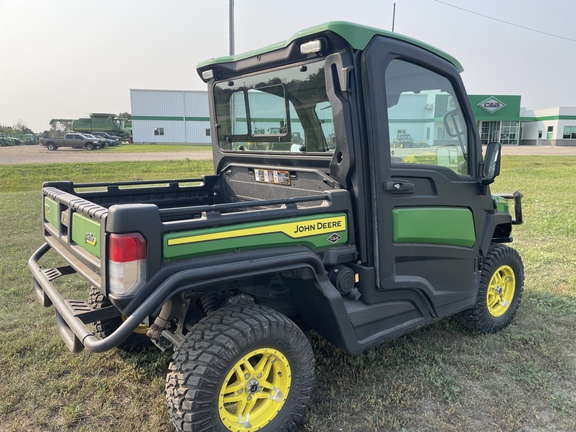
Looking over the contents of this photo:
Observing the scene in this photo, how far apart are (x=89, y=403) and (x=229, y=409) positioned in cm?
102

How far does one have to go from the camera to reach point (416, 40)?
9.90 ft

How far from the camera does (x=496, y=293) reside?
4008 millimetres

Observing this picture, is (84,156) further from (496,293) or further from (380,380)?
(380,380)

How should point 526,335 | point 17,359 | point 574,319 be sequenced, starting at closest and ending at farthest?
point 17,359, point 526,335, point 574,319

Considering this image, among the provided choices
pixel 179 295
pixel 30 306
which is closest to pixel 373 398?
pixel 179 295

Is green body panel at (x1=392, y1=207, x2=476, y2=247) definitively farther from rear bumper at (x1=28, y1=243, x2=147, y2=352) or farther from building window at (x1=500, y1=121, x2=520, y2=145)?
building window at (x1=500, y1=121, x2=520, y2=145)

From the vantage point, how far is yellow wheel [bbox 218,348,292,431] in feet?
7.97

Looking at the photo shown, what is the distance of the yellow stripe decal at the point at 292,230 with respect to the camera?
229 centimetres

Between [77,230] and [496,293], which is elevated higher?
[77,230]

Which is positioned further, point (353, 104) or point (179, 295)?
point (353, 104)

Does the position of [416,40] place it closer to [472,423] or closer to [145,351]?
[472,423]

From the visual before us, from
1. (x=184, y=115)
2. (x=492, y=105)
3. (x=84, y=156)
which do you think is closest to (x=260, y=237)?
(x=84, y=156)

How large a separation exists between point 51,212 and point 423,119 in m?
2.67

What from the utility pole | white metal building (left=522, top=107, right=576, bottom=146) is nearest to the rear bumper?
the utility pole
